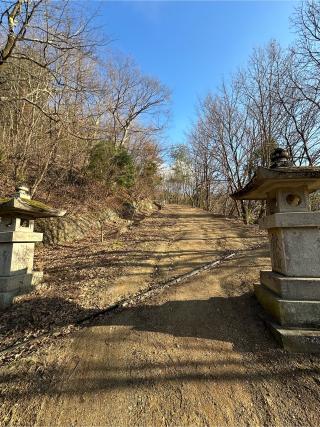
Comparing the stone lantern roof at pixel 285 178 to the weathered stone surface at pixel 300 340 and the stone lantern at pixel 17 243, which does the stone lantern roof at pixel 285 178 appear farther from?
the stone lantern at pixel 17 243

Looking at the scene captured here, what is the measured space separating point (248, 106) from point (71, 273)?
13.3 m

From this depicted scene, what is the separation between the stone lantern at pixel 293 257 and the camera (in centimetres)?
291

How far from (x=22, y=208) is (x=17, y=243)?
82 centimetres

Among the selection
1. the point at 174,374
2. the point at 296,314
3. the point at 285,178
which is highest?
the point at 285,178

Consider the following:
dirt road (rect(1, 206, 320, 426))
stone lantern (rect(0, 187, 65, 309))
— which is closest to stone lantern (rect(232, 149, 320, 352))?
dirt road (rect(1, 206, 320, 426))

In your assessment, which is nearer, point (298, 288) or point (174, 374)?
point (174, 374)

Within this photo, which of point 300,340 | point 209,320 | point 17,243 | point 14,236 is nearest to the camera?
point 300,340

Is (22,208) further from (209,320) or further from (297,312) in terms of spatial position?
(297,312)

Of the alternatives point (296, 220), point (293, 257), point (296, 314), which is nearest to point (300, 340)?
point (296, 314)

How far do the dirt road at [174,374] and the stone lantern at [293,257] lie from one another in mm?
225

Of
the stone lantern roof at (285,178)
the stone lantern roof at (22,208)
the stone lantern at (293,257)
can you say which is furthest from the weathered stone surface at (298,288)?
the stone lantern roof at (22,208)

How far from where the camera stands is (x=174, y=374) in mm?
2625

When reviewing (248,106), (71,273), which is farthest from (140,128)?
(71,273)

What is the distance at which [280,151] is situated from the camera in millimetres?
3418
